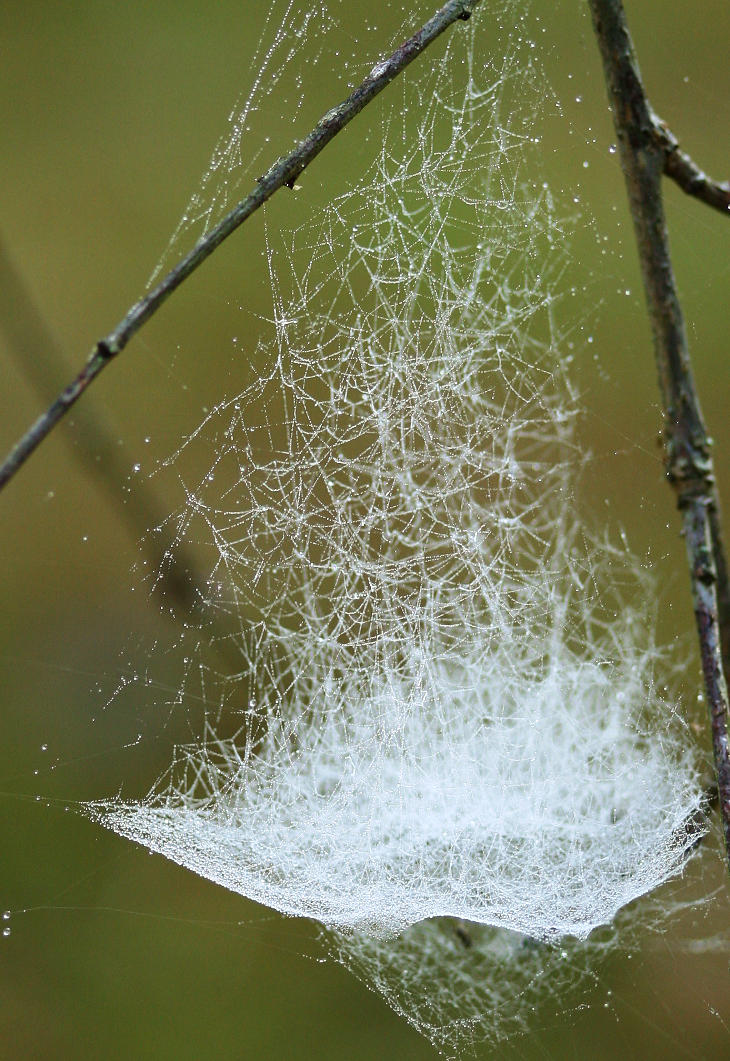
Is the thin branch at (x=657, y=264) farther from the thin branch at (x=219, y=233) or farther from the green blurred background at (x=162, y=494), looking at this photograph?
the green blurred background at (x=162, y=494)

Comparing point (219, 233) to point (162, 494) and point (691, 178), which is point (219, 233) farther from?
point (162, 494)

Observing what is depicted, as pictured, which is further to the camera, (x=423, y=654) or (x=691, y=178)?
(x=423, y=654)

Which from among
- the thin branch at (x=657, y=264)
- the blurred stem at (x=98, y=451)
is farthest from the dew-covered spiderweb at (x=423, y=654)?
the thin branch at (x=657, y=264)

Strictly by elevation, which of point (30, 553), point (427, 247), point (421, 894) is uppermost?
point (427, 247)

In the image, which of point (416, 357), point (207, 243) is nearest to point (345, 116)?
point (207, 243)

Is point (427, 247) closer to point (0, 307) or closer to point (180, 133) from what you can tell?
point (0, 307)

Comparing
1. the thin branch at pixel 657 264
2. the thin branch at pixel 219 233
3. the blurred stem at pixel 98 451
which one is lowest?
the blurred stem at pixel 98 451

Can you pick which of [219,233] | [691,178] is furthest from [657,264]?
[219,233]
